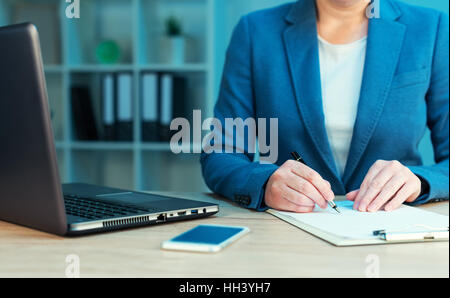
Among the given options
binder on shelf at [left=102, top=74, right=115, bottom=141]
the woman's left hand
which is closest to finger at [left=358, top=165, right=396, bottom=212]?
the woman's left hand

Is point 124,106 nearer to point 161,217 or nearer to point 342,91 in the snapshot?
point 342,91

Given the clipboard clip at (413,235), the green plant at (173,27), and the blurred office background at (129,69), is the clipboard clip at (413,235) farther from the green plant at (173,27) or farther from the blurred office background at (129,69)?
the green plant at (173,27)

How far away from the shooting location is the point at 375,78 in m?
1.32

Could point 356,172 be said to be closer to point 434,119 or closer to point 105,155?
point 434,119

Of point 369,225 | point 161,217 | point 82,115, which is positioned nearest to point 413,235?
point 369,225

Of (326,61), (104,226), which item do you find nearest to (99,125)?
(326,61)

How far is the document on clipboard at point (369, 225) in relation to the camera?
28.1 inches

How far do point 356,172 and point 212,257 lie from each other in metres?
0.80

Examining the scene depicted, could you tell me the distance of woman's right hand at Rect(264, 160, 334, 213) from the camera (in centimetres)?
91

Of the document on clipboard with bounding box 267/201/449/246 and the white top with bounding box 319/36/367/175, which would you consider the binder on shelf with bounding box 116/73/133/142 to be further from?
the document on clipboard with bounding box 267/201/449/246

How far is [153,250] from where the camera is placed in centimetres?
68

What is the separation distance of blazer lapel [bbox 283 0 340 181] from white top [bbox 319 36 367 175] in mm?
72

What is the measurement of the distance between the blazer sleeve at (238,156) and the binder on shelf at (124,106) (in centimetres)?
143

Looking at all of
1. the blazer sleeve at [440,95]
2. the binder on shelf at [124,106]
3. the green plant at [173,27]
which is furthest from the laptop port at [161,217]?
the green plant at [173,27]
